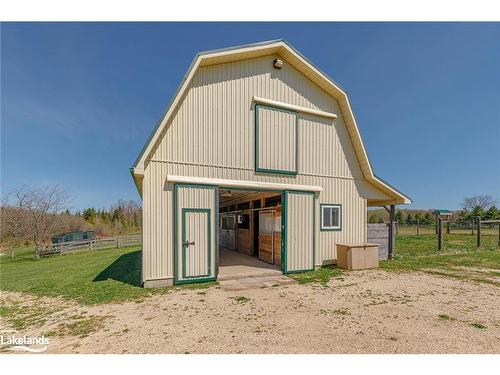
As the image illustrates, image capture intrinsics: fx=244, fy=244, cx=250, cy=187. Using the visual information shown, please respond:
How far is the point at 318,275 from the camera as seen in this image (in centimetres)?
825

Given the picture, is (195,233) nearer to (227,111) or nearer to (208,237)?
(208,237)

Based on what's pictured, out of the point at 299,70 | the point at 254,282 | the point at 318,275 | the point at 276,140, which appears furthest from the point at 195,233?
the point at 299,70

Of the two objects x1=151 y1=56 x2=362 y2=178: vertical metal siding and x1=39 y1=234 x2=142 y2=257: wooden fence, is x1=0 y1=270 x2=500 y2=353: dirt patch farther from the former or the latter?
x1=39 y1=234 x2=142 y2=257: wooden fence

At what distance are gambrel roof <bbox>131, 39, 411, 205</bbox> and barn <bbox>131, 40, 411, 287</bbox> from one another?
1.4 inches

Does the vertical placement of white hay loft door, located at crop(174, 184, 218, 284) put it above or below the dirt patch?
above

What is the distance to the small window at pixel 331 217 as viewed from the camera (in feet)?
31.0

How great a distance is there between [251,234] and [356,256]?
530 centimetres

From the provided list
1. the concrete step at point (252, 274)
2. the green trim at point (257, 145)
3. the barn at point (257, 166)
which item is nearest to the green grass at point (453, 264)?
the barn at point (257, 166)

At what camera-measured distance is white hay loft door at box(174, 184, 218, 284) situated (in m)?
7.06

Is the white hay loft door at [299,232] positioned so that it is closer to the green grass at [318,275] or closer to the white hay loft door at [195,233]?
the green grass at [318,275]

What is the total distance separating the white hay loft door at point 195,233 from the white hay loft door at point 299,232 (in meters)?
2.62

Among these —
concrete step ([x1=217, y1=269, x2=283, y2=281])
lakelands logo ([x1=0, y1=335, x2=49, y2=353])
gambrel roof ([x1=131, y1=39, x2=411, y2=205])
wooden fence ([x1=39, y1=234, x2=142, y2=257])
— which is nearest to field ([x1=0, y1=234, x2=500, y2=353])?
lakelands logo ([x1=0, y1=335, x2=49, y2=353])

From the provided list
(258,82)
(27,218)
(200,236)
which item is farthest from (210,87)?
(27,218)

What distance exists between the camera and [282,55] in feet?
29.3
